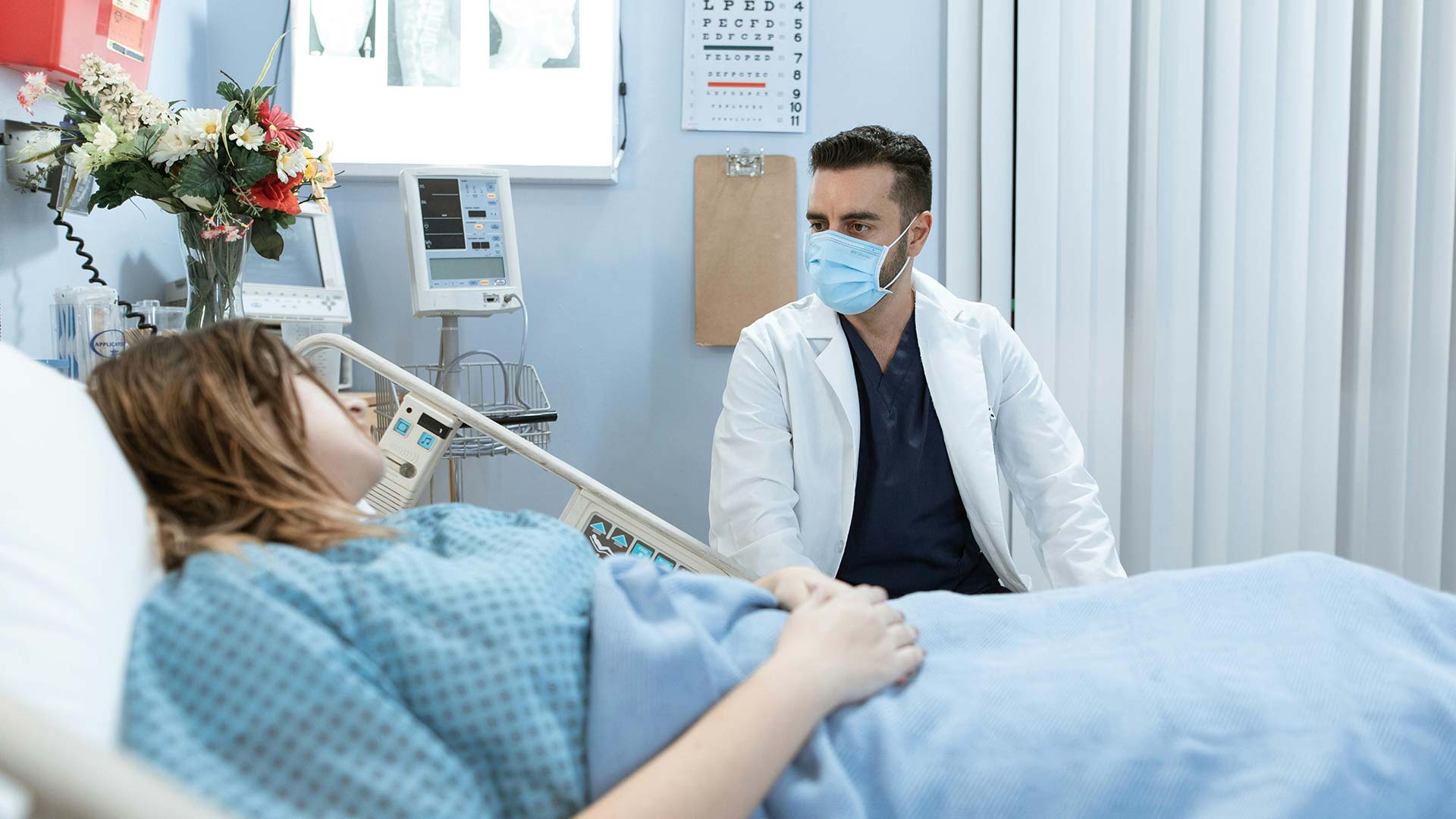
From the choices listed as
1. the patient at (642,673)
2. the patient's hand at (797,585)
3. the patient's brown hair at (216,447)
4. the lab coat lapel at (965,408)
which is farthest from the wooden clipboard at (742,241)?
the patient's brown hair at (216,447)

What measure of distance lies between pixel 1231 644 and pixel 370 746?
0.75 metres

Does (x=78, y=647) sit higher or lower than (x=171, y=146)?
lower

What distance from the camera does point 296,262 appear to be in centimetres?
232

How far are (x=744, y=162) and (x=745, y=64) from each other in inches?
9.7

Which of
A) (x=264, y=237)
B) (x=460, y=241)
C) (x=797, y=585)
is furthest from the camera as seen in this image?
(x=460, y=241)

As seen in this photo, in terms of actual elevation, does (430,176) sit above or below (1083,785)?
above

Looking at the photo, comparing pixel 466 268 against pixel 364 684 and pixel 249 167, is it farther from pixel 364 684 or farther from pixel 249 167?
pixel 364 684

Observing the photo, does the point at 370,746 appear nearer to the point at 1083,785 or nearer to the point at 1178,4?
the point at 1083,785

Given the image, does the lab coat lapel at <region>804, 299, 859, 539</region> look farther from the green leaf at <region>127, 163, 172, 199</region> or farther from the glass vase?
the green leaf at <region>127, 163, 172, 199</region>

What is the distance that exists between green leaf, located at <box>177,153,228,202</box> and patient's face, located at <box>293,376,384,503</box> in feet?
2.89

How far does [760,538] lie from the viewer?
5.89ft

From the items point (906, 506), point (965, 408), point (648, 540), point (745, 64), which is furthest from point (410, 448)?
point (745, 64)

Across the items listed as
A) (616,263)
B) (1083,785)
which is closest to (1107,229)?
(616,263)

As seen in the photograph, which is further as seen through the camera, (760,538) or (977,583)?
(977,583)
